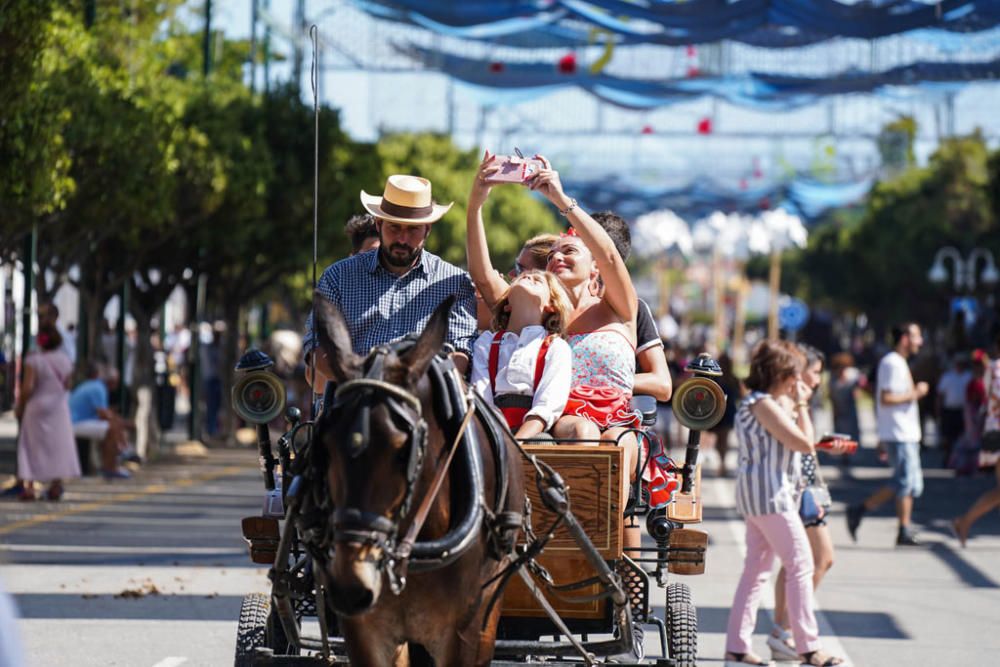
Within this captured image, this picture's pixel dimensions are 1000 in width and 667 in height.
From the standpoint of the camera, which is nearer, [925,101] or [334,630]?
[334,630]

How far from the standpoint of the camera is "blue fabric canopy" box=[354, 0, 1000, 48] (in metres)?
21.6

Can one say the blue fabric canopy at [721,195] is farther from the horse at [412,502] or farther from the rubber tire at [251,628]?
the horse at [412,502]

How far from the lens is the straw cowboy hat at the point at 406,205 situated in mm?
7188

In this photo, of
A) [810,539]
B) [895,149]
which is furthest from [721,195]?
[810,539]

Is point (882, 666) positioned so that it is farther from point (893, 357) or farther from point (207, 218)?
point (207, 218)

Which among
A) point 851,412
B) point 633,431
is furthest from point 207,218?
point 633,431

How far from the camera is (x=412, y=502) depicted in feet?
18.2

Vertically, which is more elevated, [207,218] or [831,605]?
[207,218]

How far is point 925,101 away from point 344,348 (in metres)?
28.4

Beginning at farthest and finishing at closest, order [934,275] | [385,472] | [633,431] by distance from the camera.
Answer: [934,275] → [633,431] → [385,472]

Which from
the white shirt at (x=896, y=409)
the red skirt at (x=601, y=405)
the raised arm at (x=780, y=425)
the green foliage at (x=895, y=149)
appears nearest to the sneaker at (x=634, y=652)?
the red skirt at (x=601, y=405)

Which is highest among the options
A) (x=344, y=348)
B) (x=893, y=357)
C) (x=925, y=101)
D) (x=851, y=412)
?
(x=925, y=101)

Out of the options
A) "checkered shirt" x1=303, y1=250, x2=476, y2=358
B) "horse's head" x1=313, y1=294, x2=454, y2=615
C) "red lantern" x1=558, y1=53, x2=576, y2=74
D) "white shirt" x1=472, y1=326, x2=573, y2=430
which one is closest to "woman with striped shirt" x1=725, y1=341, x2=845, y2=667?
"white shirt" x1=472, y1=326, x2=573, y2=430

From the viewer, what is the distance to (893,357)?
16828mm
